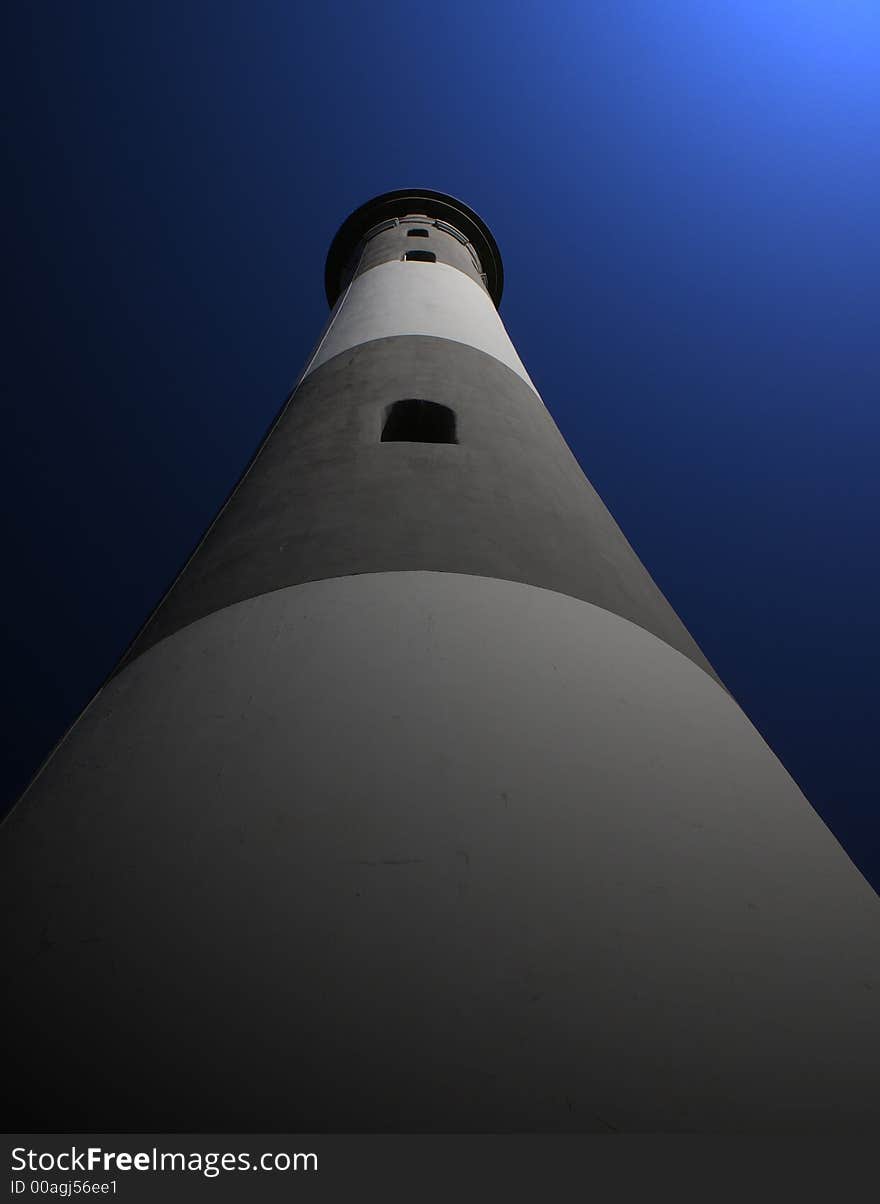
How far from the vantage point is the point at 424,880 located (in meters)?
2.00

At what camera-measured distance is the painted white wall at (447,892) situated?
1669 millimetres

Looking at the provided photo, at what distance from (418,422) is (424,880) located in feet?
13.6

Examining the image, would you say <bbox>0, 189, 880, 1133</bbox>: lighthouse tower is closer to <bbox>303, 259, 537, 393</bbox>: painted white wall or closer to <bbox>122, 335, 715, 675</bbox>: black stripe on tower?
<bbox>122, 335, 715, 675</bbox>: black stripe on tower

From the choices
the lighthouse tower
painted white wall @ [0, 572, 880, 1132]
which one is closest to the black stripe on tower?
the lighthouse tower

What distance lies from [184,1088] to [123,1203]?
24 centimetres

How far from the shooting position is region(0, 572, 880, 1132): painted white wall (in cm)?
167

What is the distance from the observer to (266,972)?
1819mm

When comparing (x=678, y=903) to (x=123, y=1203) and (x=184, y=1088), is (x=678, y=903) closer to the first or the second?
(x=184, y=1088)

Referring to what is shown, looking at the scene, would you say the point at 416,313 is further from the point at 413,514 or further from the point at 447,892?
the point at 447,892

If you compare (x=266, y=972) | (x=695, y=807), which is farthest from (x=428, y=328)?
(x=266, y=972)

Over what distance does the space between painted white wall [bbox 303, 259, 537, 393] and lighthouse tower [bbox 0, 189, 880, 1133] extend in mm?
3741

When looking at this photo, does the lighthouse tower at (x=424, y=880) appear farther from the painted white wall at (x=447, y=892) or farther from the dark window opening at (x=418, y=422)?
the dark window opening at (x=418, y=422)

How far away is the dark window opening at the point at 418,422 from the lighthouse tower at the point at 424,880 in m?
1.92

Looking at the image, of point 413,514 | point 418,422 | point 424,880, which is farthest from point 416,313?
point 424,880
